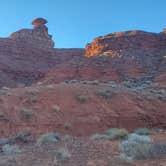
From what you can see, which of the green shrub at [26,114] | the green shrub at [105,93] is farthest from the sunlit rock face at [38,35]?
the green shrub at [26,114]

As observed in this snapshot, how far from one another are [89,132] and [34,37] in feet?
148

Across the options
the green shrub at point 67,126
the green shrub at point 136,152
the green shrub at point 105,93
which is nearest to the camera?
the green shrub at point 136,152

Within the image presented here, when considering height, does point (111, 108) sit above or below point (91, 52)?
below

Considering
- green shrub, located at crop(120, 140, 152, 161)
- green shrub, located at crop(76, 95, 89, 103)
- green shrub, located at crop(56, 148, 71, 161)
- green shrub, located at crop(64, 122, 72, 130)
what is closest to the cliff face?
green shrub, located at crop(76, 95, 89, 103)

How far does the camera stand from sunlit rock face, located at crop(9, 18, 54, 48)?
58.7m

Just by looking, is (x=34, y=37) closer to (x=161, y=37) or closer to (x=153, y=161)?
(x=161, y=37)

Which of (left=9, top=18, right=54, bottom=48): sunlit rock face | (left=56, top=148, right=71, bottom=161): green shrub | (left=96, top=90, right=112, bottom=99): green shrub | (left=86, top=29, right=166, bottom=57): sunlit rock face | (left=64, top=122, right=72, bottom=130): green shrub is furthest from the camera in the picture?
(left=9, top=18, right=54, bottom=48): sunlit rock face

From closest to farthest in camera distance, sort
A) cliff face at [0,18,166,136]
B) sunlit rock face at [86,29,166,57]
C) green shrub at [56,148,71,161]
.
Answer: green shrub at [56,148,71,161] < cliff face at [0,18,166,136] < sunlit rock face at [86,29,166,57]

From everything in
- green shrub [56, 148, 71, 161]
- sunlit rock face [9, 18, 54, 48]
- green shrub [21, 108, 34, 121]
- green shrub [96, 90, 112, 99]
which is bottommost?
green shrub [56, 148, 71, 161]

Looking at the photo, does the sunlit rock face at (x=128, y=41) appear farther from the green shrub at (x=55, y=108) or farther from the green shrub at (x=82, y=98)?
the green shrub at (x=55, y=108)

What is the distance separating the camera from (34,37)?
59312 mm

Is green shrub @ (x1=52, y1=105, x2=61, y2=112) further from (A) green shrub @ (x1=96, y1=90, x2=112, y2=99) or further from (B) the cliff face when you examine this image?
(A) green shrub @ (x1=96, y1=90, x2=112, y2=99)

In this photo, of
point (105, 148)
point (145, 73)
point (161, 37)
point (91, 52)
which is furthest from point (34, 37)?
point (105, 148)

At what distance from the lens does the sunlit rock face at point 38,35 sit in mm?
58656
